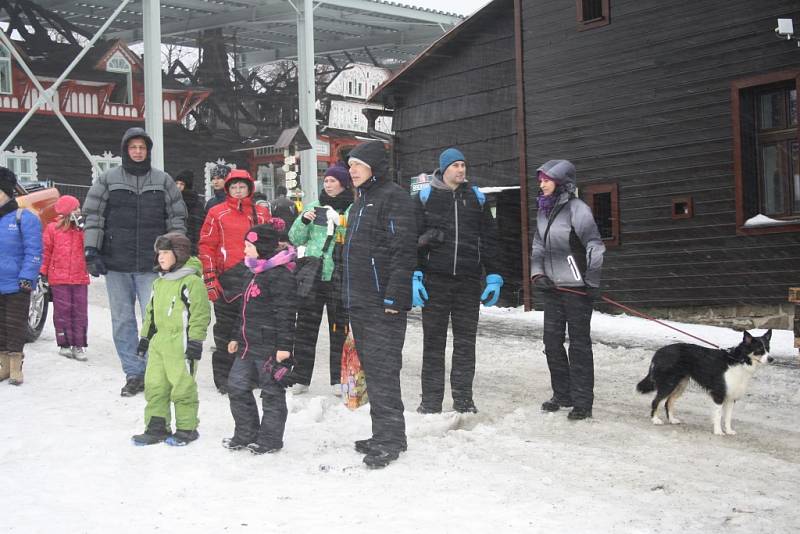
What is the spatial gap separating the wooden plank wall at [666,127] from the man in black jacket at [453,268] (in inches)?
253

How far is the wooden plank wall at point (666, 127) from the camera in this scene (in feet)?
41.5

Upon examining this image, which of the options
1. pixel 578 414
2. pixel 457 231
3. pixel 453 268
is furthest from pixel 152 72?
pixel 578 414

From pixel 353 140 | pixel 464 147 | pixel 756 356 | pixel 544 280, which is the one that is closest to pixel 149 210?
pixel 544 280

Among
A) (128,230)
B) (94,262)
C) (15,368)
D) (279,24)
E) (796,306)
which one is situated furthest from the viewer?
(279,24)

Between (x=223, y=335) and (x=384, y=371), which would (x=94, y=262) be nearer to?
(x=223, y=335)

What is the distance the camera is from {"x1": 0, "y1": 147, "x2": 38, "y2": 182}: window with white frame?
25781 mm

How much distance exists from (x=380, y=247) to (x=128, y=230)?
2.97m

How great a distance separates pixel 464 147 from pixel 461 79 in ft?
4.65

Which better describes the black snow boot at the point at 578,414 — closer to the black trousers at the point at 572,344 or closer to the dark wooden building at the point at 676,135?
the black trousers at the point at 572,344

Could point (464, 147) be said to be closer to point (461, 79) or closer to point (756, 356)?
point (461, 79)

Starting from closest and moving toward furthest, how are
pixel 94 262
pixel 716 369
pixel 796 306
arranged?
pixel 716 369, pixel 94 262, pixel 796 306

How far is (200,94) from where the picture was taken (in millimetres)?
29656

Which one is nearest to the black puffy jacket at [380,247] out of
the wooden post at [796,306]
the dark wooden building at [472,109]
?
the wooden post at [796,306]

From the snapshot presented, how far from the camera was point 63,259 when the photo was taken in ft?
31.2
